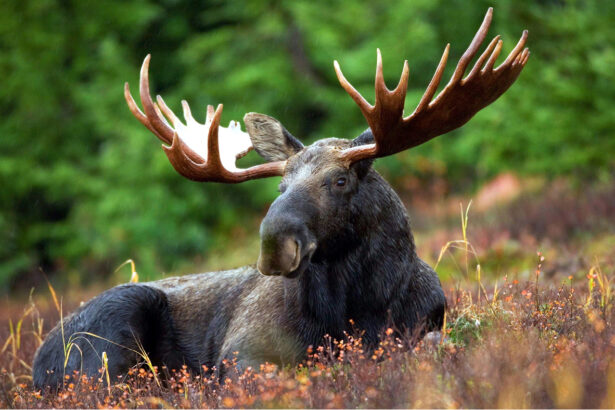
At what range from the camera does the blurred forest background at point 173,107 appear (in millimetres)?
16188

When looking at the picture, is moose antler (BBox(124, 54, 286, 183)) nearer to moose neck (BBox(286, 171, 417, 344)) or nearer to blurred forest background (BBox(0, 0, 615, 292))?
moose neck (BBox(286, 171, 417, 344))

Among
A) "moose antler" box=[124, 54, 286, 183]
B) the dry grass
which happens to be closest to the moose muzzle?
the dry grass

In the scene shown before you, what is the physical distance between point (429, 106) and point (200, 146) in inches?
73.0

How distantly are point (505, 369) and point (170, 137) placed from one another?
3.03m

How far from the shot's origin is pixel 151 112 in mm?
5184

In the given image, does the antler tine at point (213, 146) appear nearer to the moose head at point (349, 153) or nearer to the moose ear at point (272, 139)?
the moose head at point (349, 153)

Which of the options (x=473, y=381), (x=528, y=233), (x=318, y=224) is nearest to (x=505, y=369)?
(x=473, y=381)

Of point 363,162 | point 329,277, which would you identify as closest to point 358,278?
point 329,277

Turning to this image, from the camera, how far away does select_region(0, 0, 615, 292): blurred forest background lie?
16188 mm

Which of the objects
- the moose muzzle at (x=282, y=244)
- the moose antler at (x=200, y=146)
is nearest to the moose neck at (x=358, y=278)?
the moose muzzle at (x=282, y=244)

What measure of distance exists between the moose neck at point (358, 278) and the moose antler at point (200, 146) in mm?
720

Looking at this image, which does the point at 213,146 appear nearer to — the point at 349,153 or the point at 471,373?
the point at 349,153

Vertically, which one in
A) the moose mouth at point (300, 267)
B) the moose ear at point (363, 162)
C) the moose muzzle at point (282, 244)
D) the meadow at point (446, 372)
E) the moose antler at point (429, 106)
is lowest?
the meadow at point (446, 372)

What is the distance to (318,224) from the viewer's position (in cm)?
426
